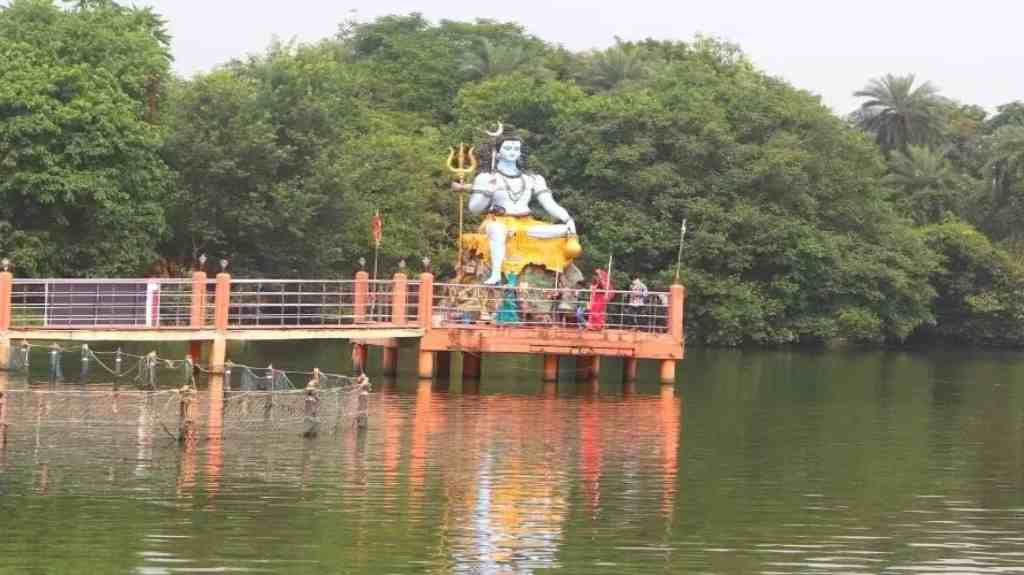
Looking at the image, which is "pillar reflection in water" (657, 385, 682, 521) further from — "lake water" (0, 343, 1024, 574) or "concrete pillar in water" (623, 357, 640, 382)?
"concrete pillar in water" (623, 357, 640, 382)

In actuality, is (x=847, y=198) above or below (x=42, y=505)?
above

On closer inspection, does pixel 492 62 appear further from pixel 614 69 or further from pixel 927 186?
pixel 927 186

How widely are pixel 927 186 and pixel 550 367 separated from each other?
42.4m

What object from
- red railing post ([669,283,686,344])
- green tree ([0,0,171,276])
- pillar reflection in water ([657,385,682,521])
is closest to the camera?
pillar reflection in water ([657,385,682,521])

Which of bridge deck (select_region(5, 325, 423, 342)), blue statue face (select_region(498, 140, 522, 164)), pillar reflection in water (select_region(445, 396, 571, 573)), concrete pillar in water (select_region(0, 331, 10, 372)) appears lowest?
pillar reflection in water (select_region(445, 396, 571, 573))

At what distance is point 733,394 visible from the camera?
51.4 meters

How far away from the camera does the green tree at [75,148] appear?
59.7 m

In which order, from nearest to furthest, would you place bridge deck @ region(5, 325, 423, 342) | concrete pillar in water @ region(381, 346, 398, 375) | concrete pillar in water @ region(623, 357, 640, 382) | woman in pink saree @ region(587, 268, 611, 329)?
bridge deck @ region(5, 325, 423, 342), woman in pink saree @ region(587, 268, 611, 329), concrete pillar in water @ region(381, 346, 398, 375), concrete pillar in water @ region(623, 357, 640, 382)

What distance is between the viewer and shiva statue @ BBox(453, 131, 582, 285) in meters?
51.9

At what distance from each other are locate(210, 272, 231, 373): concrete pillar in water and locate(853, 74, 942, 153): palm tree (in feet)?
191

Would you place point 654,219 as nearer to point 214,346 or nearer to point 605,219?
point 605,219

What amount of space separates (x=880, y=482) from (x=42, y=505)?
13.1 metres

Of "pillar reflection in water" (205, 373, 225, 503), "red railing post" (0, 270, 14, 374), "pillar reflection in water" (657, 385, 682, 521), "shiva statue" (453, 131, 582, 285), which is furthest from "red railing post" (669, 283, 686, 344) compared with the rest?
"red railing post" (0, 270, 14, 374)

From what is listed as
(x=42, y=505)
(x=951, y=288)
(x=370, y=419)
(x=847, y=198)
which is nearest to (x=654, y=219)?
(x=847, y=198)
